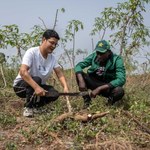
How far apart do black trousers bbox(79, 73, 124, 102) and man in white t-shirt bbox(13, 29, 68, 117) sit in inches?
21.3

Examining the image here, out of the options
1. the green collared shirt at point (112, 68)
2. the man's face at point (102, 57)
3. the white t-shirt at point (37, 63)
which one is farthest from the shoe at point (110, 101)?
the white t-shirt at point (37, 63)

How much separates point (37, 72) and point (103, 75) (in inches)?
39.4

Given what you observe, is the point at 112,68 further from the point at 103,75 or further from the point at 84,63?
the point at 84,63

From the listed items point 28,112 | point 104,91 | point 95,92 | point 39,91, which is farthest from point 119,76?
point 28,112

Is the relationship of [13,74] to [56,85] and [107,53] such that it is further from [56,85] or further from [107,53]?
[107,53]

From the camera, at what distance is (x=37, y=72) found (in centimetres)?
504

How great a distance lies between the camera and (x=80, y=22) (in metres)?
6.39

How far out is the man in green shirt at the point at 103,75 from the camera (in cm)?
523

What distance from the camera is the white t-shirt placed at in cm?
488

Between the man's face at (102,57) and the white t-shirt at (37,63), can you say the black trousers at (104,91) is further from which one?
the white t-shirt at (37,63)

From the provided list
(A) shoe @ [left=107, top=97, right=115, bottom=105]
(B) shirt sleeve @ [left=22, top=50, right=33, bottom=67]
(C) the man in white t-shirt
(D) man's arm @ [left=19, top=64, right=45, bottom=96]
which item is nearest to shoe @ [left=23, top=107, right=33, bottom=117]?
(C) the man in white t-shirt

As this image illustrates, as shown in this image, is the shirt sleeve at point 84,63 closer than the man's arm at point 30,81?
No

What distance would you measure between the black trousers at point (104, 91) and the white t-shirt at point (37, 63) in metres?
0.68

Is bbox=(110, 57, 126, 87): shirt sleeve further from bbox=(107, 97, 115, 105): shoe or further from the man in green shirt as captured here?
bbox=(107, 97, 115, 105): shoe
